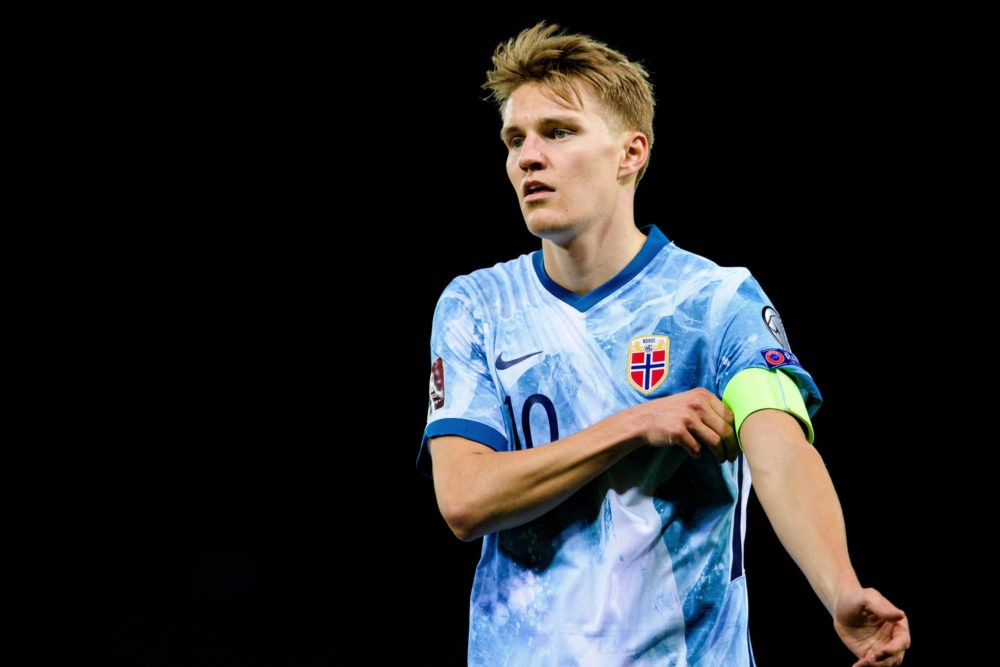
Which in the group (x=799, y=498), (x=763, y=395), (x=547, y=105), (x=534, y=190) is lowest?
(x=799, y=498)

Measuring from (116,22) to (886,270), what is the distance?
8.44ft

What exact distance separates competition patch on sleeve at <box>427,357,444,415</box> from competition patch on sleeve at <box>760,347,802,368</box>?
0.47m

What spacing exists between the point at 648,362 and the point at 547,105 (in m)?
0.42

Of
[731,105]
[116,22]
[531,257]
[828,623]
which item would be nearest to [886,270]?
[731,105]

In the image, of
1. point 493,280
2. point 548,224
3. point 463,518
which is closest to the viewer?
point 463,518

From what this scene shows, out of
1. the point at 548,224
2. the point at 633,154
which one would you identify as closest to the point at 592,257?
the point at 548,224

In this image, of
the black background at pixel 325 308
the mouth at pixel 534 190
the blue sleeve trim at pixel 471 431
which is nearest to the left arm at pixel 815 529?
the blue sleeve trim at pixel 471 431

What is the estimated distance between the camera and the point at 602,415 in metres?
1.61

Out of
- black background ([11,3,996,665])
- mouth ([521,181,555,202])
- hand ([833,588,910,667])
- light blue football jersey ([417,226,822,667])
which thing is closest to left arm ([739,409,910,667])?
hand ([833,588,910,667])

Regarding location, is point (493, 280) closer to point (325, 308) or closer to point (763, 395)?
point (763, 395)

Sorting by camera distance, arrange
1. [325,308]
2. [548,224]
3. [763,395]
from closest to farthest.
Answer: [763,395], [548,224], [325,308]

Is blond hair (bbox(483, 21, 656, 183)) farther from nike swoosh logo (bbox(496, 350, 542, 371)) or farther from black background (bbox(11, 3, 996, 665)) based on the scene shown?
black background (bbox(11, 3, 996, 665))

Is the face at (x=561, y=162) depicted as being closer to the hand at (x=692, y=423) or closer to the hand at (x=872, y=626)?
the hand at (x=692, y=423)

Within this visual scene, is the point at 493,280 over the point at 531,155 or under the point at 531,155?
under
